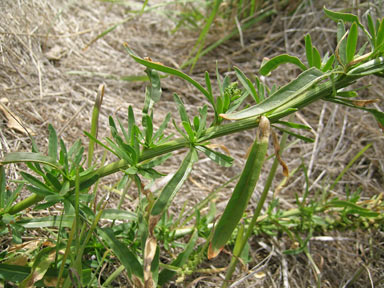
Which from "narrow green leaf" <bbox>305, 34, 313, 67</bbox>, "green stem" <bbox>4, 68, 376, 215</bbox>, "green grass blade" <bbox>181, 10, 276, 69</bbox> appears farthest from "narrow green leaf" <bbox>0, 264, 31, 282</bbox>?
"green grass blade" <bbox>181, 10, 276, 69</bbox>

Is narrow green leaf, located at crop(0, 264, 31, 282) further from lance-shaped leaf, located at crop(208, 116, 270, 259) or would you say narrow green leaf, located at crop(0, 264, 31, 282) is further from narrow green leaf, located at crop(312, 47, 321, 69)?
narrow green leaf, located at crop(312, 47, 321, 69)

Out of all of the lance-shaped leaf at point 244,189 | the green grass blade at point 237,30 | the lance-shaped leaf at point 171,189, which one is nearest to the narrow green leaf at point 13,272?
the lance-shaped leaf at point 171,189

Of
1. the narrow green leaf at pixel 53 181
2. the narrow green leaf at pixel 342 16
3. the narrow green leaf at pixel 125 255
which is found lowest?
the narrow green leaf at pixel 125 255

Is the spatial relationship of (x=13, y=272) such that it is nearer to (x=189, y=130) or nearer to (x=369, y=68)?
(x=189, y=130)

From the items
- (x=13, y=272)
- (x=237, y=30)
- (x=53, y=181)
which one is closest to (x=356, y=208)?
(x=53, y=181)

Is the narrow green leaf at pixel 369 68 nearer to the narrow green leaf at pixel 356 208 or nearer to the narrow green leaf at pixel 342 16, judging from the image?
the narrow green leaf at pixel 342 16

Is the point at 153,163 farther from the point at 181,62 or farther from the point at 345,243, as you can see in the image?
the point at 181,62
